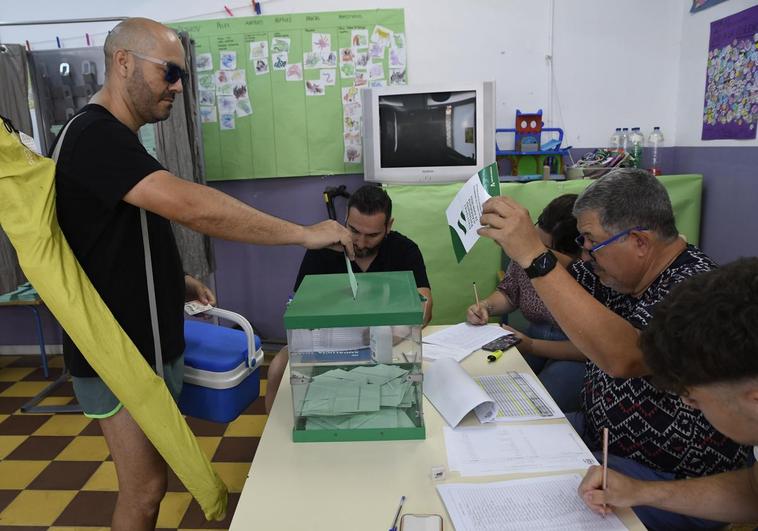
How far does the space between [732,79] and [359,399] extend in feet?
8.48

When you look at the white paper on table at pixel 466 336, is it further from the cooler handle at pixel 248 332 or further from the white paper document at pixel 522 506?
the white paper document at pixel 522 506

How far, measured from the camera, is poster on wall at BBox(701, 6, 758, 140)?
2527 mm

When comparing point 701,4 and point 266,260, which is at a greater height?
point 701,4

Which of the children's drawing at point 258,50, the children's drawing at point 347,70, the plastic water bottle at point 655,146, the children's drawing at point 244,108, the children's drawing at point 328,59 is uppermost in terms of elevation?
the children's drawing at point 258,50

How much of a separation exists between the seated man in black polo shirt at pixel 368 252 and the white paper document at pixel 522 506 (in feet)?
3.93

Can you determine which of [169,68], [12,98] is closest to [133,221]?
[169,68]

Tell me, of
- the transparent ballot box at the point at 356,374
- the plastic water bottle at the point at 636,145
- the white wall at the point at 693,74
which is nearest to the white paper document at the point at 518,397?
the transparent ballot box at the point at 356,374

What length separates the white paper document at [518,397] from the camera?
4.65 feet

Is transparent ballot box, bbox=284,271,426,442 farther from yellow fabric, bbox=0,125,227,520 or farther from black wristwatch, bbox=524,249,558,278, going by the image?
yellow fabric, bbox=0,125,227,520

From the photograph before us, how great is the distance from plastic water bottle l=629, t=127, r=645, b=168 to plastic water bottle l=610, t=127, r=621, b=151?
7cm

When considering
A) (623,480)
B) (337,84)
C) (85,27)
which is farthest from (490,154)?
(85,27)

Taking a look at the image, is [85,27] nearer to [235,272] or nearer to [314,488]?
[235,272]

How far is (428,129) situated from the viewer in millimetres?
3244

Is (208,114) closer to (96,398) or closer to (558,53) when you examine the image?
(558,53)
